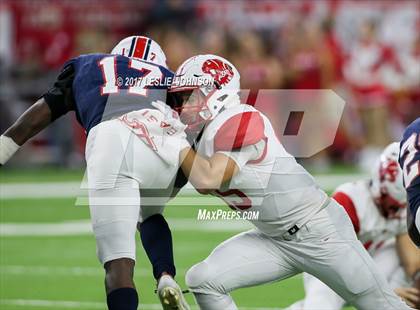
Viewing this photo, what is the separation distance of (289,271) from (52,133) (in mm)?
8742

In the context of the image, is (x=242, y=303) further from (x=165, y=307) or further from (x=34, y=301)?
(x=165, y=307)

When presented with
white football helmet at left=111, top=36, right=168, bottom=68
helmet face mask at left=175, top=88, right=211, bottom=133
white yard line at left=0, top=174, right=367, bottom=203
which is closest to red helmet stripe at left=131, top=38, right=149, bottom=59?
white football helmet at left=111, top=36, right=168, bottom=68

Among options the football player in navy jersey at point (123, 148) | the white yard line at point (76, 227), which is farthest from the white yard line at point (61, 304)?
the white yard line at point (76, 227)

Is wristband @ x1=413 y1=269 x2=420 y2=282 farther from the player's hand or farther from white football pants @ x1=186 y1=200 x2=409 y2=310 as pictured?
white football pants @ x1=186 y1=200 x2=409 y2=310

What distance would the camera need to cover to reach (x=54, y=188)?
1154 cm

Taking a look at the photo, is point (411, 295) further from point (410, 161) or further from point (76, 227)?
point (76, 227)

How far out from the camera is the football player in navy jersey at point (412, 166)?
431cm

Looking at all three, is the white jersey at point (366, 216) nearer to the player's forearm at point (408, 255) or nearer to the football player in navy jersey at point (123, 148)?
the player's forearm at point (408, 255)

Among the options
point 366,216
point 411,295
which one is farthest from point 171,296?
point 411,295

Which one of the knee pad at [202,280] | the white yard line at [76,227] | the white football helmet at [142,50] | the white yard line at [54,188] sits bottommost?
the white yard line at [54,188]

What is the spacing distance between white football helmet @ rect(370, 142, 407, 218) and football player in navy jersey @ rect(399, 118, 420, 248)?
679 millimetres

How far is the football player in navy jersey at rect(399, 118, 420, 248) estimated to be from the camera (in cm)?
431

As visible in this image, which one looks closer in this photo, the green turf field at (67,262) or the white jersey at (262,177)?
the white jersey at (262,177)

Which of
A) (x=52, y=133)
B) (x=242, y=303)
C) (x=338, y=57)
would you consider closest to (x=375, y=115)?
(x=338, y=57)
